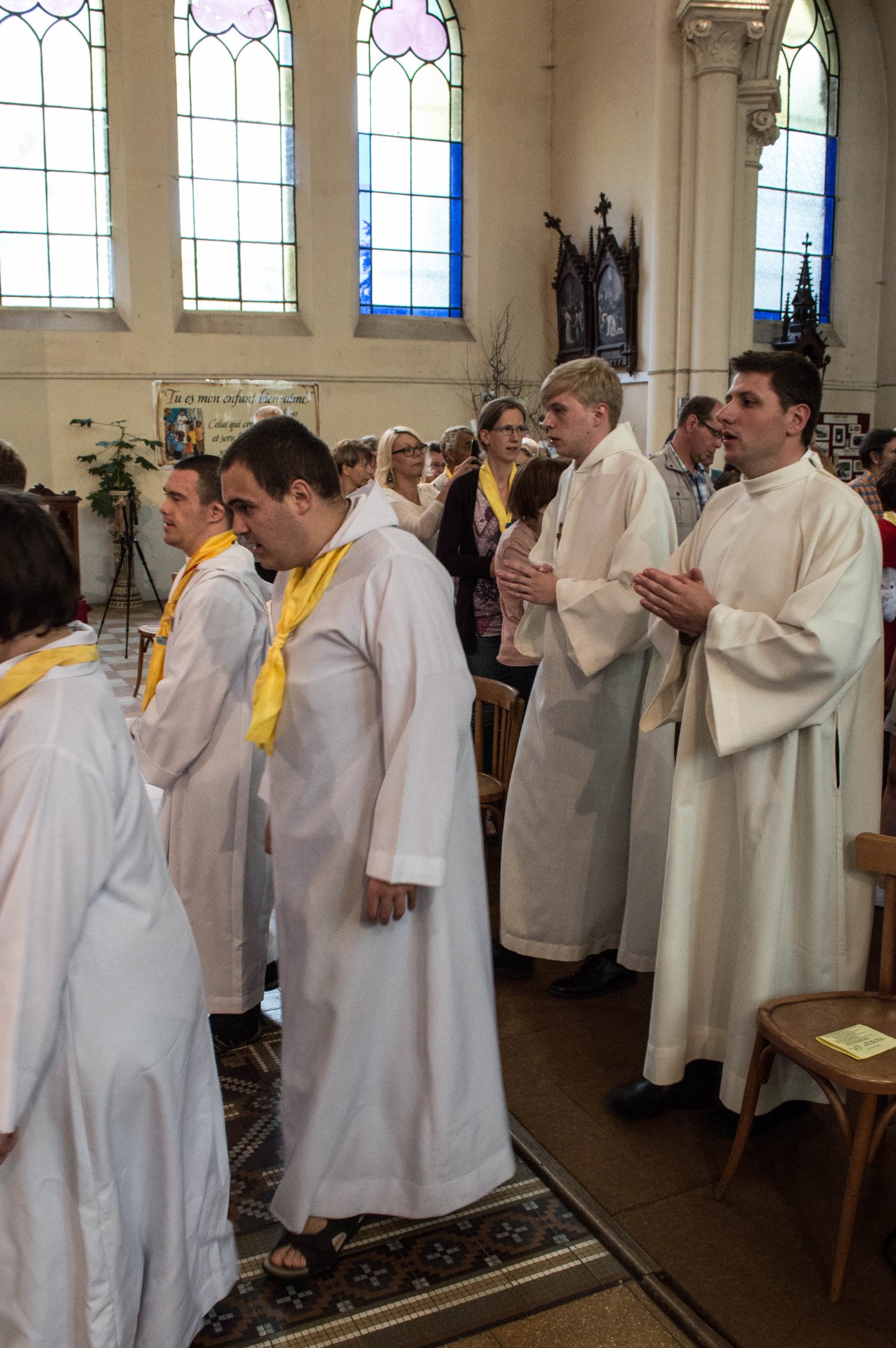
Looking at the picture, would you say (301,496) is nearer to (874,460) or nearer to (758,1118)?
(758,1118)

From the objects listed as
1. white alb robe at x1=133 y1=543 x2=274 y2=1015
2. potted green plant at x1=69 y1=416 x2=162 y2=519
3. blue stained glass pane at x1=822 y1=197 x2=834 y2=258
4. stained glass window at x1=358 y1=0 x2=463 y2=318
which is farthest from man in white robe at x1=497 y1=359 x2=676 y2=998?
blue stained glass pane at x1=822 y1=197 x2=834 y2=258

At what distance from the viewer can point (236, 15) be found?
12.7 metres

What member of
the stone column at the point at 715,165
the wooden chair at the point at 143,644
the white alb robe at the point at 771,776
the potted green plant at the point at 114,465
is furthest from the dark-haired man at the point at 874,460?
the potted green plant at the point at 114,465

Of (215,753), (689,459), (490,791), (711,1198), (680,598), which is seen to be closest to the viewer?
(711,1198)

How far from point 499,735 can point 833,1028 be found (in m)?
1.91

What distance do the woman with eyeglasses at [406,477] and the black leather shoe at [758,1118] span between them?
3355 millimetres

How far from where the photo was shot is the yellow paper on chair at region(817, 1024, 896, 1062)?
2230mm

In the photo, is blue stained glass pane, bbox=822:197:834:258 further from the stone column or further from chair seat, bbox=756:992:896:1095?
chair seat, bbox=756:992:896:1095

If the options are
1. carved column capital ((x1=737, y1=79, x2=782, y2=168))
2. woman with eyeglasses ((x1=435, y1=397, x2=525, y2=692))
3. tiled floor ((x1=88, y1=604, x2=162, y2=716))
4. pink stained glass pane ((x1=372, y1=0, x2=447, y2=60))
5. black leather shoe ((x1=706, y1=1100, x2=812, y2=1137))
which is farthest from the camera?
pink stained glass pane ((x1=372, y1=0, x2=447, y2=60))

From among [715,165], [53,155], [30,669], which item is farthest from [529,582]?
[53,155]

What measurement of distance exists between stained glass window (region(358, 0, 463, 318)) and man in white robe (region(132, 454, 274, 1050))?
449 inches

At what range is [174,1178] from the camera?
185 cm

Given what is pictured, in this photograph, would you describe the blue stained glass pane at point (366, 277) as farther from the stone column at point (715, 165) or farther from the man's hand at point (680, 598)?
the man's hand at point (680, 598)

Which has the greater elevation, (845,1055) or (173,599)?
(173,599)
